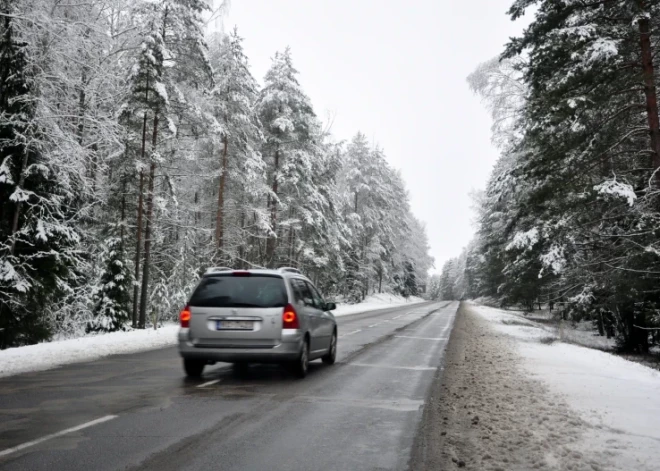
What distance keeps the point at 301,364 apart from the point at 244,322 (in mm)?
1335

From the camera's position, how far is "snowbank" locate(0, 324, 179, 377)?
34.6ft

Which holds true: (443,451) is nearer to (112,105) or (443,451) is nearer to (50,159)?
(50,159)

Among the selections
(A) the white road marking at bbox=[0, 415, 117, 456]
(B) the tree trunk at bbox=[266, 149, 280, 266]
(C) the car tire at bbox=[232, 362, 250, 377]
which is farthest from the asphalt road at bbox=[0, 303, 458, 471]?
(B) the tree trunk at bbox=[266, 149, 280, 266]

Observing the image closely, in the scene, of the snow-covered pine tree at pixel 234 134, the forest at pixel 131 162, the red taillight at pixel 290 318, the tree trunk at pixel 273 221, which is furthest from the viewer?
the tree trunk at pixel 273 221

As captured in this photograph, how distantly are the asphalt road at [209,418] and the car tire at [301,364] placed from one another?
0.17 m

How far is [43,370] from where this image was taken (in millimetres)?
10055

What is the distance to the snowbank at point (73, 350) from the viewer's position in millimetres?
10555

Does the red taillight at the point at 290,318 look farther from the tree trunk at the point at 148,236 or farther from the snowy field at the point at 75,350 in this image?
the tree trunk at the point at 148,236

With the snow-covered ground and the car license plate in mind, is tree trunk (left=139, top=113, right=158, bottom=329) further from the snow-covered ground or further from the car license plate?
the snow-covered ground

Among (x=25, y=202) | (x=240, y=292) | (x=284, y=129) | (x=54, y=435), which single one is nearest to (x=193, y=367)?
(x=240, y=292)

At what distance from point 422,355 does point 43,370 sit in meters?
8.81

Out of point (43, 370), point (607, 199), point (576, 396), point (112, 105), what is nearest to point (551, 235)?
point (607, 199)

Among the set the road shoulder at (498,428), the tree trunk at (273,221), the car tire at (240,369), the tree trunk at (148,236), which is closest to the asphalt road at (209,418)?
the car tire at (240,369)

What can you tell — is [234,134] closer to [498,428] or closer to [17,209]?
[17,209]
